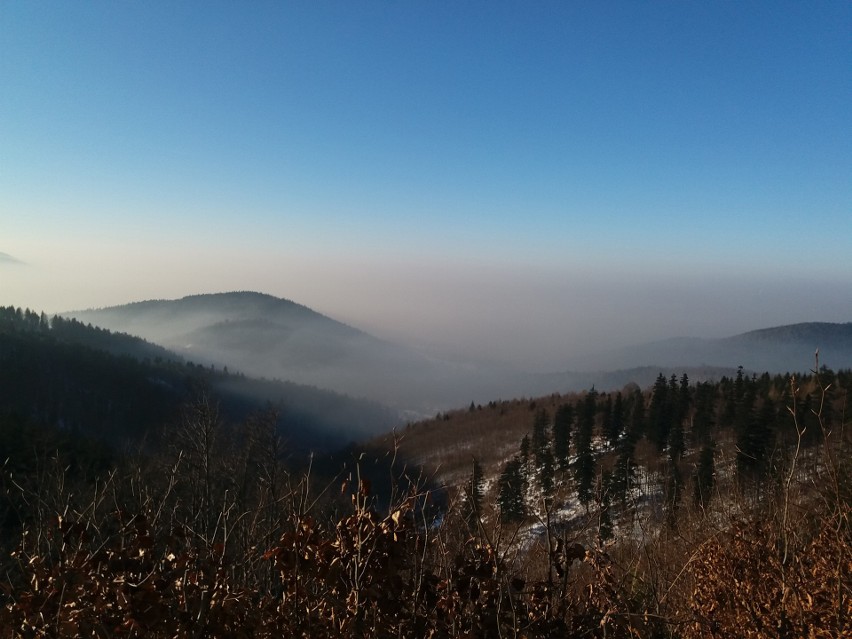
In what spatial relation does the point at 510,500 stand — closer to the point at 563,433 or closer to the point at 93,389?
the point at 563,433

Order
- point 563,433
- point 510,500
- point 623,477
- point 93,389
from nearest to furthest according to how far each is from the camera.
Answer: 1. point 510,500
2. point 623,477
3. point 563,433
4. point 93,389

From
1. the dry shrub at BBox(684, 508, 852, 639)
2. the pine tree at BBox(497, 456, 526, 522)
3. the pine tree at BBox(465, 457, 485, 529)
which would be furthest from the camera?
the pine tree at BBox(497, 456, 526, 522)

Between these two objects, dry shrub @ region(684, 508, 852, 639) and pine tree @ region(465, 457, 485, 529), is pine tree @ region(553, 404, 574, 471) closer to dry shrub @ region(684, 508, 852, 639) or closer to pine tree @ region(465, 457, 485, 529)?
dry shrub @ region(684, 508, 852, 639)

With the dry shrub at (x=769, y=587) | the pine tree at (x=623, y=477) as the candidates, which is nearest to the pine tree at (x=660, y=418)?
the pine tree at (x=623, y=477)

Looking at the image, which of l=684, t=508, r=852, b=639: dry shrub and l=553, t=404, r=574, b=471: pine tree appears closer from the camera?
l=684, t=508, r=852, b=639: dry shrub

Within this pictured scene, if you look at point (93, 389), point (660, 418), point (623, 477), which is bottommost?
point (93, 389)

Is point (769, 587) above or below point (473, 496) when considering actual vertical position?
below

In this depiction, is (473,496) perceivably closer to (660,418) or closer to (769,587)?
(769,587)

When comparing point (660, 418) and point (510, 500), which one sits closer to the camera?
point (510, 500)

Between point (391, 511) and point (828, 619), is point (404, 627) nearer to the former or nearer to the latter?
point (391, 511)

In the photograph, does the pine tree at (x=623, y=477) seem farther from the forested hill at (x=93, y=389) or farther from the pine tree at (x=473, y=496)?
the forested hill at (x=93, y=389)

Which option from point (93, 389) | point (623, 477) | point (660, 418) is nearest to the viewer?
point (623, 477)

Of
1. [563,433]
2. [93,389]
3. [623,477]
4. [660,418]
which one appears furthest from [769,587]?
[93,389]

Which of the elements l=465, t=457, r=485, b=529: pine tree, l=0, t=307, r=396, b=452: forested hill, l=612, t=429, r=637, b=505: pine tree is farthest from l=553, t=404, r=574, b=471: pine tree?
l=465, t=457, r=485, b=529: pine tree
